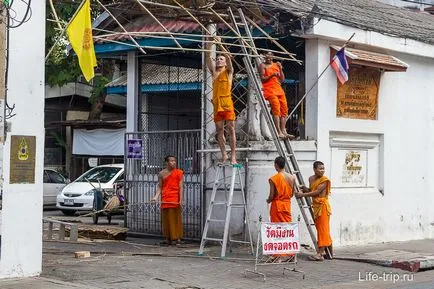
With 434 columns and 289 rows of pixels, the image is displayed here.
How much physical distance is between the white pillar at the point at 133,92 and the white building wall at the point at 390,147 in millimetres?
4443

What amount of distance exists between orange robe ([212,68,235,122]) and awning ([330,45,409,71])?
2.71 metres

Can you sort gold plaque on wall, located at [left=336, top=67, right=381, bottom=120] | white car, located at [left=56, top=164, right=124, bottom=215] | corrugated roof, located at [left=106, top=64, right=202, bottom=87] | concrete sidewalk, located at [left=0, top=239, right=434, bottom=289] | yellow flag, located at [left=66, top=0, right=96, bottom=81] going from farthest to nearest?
white car, located at [left=56, top=164, right=124, bottom=215], corrugated roof, located at [left=106, top=64, right=202, bottom=87], gold plaque on wall, located at [left=336, top=67, right=381, bottom=120], concrete sidewalk, located at [left=0, top=239, right=434, bottom=289], yellow flag, located at [left=66, top=0, right=96, bottom=81]

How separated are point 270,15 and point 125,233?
18.3 feet

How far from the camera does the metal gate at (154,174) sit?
15.3 m

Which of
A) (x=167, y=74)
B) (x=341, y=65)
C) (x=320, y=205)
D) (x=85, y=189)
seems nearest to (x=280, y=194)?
(x=320, y=205)

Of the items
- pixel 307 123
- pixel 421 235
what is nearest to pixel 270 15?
pixel 307 123

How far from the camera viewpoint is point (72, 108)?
3189cm

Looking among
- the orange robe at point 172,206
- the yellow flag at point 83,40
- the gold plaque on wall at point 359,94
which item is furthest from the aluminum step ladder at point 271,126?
the yellow flag at point 83,40

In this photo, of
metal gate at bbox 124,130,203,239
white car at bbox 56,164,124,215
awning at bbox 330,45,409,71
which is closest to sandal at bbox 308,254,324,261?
metal gate at bbox 124,130,203,239

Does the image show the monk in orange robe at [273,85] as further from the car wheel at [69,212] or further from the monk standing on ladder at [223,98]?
the car wheel at [69,212]

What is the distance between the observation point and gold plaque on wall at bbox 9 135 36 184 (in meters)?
10.4

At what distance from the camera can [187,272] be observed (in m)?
11.6

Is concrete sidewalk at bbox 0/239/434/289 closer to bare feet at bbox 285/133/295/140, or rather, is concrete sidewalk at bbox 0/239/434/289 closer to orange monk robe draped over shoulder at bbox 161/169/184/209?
orange monk robe draped over shoulder at bbox 161/169/184/209

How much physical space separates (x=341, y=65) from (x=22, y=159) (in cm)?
659
